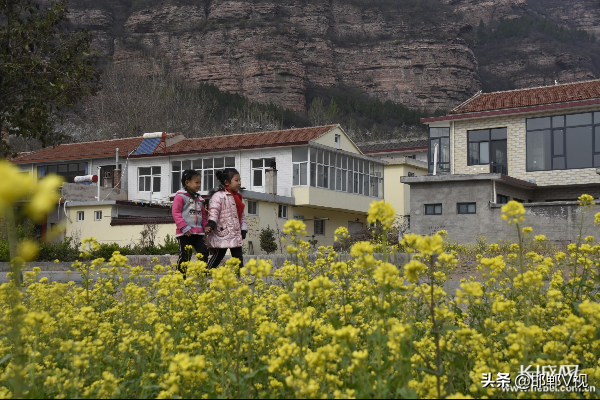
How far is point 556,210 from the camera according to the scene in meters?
20.0

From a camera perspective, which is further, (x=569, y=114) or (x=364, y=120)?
(x=364, y=120)

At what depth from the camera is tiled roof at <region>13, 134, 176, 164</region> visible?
3812 centimetres

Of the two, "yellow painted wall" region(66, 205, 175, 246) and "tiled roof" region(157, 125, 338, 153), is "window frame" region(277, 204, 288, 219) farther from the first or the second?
"yellow painted wall" region(66, 205, 175, 246)

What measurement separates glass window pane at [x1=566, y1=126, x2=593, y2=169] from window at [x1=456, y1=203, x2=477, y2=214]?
589 cm

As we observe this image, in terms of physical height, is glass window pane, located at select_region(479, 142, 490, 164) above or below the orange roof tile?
below

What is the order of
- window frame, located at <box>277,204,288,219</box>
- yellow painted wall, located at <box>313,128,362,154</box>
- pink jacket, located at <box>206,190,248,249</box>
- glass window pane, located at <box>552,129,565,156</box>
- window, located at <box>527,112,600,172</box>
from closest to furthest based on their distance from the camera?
pink jacket, located at <box>206,190,248,249</box>, window, located at <box>527,112,600,172</box>, glass window pane, located at <box>552,129,565,156</box>, window frame, located at <box>277,204,288,219</box>, yellow painted wall, located at <box>313,128,362,154</box>

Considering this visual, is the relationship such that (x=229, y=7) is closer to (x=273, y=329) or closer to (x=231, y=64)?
(x=231, y=64)

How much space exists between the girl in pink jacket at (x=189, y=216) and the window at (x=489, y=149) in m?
21.5

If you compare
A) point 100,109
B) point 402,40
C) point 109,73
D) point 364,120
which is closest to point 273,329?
point 100,109

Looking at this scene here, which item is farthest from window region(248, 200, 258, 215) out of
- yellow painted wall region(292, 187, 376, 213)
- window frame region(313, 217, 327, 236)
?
window frame region(313, 217, 327, 236)

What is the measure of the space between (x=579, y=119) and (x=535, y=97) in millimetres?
2728

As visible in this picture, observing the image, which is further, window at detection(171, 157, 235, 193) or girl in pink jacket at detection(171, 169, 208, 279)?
window at detection(171, 157, 235, 193)

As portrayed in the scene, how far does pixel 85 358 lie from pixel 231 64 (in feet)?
329

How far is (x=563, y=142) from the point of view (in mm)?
25938
